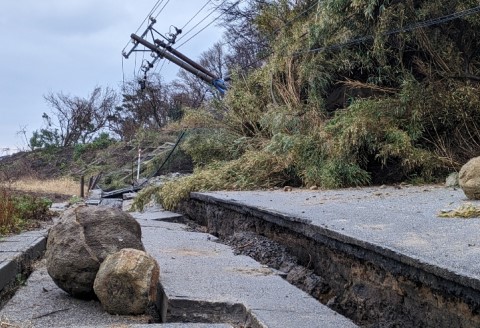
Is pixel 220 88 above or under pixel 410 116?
above

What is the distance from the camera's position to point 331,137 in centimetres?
819

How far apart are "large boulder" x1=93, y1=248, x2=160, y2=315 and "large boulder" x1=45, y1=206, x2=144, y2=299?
24 centimetres

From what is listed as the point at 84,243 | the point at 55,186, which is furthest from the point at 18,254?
the point at 55,186

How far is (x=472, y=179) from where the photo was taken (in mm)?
4773

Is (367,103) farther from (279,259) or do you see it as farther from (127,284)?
(127,284)

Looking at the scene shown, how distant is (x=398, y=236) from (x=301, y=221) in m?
0.92

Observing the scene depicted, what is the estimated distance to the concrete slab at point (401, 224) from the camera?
2336 millimetres

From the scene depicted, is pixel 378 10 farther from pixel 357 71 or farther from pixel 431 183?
pixel 431 183

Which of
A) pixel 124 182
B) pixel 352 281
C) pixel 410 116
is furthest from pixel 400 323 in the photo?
pixel 124 182

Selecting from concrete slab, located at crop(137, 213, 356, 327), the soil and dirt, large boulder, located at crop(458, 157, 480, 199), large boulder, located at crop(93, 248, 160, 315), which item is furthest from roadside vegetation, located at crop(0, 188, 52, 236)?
large boulder, located at crop(458, 157, 480, 199)

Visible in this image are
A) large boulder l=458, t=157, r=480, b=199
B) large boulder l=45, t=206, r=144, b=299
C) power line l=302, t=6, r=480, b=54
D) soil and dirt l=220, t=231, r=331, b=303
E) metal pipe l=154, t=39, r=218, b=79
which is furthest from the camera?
metal pipe l=154, t=39, r=218, b=79

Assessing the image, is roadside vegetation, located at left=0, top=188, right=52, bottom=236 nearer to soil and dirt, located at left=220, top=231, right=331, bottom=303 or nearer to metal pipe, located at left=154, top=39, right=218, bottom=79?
soil and dirt, located at left=220, top=231, right=331, bottom=303

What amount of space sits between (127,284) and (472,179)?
3.23m

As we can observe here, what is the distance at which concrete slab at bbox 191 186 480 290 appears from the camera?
234 centimetres
